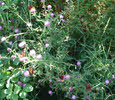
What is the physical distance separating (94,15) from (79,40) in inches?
13.4

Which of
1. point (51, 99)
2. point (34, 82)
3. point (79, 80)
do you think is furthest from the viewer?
point (51, 99)

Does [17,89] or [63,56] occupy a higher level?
[63,56]

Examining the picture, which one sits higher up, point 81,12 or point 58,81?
point 81,12

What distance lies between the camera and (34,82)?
184 centimetres

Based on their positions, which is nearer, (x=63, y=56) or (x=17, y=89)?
(x=17, y=89)

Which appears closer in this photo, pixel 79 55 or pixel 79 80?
pixel 79 80

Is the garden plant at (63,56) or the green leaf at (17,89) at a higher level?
the garden plant at (63,56)

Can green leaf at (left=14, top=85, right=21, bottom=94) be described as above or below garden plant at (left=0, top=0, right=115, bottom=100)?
below

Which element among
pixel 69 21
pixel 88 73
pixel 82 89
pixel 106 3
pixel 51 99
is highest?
pixel 106 3

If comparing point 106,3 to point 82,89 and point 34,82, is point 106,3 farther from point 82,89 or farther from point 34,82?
point 34,82

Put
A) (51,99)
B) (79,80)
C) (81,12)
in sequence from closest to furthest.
A: 1. (79,80)
2. (51,99)
3. (81,12)

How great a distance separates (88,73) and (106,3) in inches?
32.4

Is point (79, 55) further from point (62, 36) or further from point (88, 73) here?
point (88, 73)

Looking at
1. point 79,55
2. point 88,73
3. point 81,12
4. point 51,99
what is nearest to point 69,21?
point 81,12
